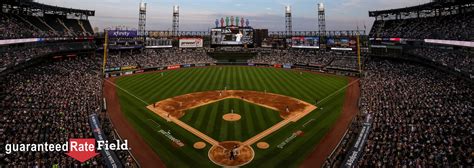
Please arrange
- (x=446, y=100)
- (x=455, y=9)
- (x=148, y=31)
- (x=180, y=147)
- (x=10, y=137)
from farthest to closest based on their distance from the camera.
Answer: (x=148, y=31) → (x=455, y=9) → (x=446, y=100) → (x=180, y=147) → (x=10, y=137)

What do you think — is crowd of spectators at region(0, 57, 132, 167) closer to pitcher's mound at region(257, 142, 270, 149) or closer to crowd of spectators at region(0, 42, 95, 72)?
crowd of spectators at region(0, 42, 95, 72)

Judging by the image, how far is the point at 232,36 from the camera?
83.1 metres

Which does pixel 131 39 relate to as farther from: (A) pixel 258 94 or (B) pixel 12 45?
(A) pixel 258 94

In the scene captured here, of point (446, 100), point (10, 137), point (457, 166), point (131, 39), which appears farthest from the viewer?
point (131, 39)

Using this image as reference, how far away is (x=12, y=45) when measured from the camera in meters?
46.2

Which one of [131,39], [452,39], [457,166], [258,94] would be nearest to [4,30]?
[131,39]

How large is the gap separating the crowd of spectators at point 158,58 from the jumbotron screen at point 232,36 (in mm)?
7617

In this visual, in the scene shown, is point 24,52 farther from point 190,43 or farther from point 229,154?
point 190,43

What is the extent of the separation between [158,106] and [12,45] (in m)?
31.9

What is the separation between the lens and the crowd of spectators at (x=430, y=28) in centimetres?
4519

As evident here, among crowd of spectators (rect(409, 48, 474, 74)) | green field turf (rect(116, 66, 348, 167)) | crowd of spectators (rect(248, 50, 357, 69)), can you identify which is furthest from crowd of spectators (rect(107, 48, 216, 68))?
crowd of spectators (rect(409, 48, 474, 74))

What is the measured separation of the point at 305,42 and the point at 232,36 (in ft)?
76.8

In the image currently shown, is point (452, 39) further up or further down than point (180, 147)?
further up

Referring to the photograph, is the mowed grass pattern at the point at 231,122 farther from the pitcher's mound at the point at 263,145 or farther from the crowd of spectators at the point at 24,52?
the crowd of spectators at the point at 24,52
